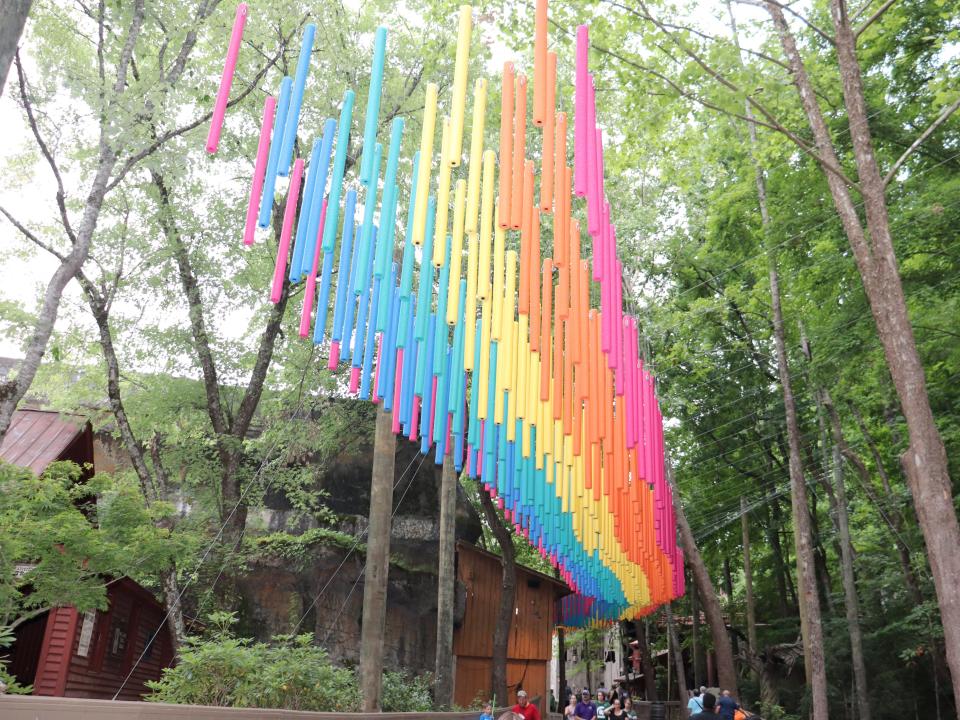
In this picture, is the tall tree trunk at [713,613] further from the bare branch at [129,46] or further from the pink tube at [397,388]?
the bare branch at [129,46]

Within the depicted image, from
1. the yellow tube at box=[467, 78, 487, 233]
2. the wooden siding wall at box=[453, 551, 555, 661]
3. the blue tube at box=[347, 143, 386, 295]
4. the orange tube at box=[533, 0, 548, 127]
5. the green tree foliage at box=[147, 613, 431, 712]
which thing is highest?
the orange tube at box=[533, 0, 548, 127]

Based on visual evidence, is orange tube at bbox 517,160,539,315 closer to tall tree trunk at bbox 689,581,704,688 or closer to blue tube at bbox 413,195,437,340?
blue tube at bbox 413,195,437,340

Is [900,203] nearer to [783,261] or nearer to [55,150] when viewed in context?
[783,261]

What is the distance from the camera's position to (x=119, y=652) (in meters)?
21.4

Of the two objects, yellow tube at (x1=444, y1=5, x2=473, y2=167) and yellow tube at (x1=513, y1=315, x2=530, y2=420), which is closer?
yellow tube at (x1=444, y1=5, x2=473, y2=167)

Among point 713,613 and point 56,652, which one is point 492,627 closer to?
point 713,613

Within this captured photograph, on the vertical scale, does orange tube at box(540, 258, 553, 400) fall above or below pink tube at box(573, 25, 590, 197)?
below

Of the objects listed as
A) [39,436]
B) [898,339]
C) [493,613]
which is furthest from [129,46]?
[493,613]

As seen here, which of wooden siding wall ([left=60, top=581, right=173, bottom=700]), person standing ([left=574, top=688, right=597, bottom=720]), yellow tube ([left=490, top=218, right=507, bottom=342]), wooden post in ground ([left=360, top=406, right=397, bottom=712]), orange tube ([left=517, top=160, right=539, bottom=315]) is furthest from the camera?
wooden siding wall ([left=60, top=581, right=173, bottom=700])

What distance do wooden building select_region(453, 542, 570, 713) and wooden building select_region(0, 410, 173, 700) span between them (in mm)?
9331

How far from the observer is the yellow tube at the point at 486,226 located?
8242 millimetres

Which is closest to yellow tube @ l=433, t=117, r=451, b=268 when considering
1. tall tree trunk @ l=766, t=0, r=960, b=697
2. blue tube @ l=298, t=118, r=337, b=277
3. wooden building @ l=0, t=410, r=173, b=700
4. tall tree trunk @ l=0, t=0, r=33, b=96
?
blue tube @ l=298, t=118, r=337, b=277

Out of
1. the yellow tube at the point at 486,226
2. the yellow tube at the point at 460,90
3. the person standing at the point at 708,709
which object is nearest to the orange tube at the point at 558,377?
the yellow tube at the point at 486,226

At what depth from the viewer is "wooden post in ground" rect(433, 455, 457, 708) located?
1700cm
